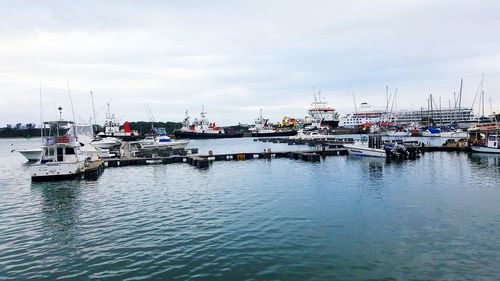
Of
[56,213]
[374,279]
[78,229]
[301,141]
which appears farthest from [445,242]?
[301,141]

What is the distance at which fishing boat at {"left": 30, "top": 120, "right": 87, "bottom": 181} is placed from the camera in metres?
34.3

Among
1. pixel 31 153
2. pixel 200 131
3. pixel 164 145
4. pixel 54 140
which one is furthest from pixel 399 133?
pixel 54 140

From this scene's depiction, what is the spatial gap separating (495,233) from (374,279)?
8.55m

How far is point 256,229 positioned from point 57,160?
85.5 ft

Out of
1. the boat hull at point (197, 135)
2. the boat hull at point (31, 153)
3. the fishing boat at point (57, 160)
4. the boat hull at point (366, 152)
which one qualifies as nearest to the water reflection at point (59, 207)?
the fishing boat at point (57, 160)

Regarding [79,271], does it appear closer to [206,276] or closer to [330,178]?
[206,276]

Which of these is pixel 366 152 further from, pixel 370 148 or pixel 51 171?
pixel 51 171

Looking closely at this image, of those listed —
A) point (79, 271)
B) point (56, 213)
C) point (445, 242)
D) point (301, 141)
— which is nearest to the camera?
point (79, 271)

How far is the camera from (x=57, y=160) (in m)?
35.3

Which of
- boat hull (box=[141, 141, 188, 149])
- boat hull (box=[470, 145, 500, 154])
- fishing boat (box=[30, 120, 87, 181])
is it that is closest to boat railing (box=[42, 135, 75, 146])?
fishing boat (box=[30, 120, 87, 181])

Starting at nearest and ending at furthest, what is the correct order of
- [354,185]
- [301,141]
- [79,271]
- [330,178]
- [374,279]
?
[374,279], [79,271], [354,185], [330,178], [301,141]

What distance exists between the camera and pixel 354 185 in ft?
101

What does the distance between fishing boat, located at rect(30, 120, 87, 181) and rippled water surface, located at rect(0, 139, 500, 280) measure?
1721 millimetres

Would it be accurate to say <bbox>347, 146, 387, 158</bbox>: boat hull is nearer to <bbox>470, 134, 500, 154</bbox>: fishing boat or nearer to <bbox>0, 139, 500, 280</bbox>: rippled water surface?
<bbox>470, 134, 500, 154</bbox>: fishing boat
